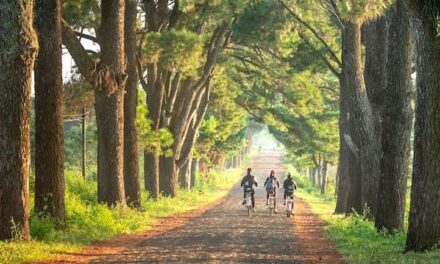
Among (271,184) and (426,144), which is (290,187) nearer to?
(271,184)

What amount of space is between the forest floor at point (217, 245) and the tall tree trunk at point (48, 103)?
181 cm

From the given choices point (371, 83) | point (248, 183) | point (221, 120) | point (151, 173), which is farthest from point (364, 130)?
point (221, 120)

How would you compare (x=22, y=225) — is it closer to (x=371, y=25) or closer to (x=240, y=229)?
(x=240, y=229)

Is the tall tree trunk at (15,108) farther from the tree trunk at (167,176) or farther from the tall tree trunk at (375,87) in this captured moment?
the tree trunk at (167,176)

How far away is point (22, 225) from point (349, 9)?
10.00 m

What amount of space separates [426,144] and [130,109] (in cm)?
1256

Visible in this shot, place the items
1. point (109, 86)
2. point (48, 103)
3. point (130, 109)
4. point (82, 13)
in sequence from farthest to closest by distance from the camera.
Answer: point (130, 109)
point (82, 13)
point (109, 86)
point (48, 103)

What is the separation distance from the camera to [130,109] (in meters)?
23.4

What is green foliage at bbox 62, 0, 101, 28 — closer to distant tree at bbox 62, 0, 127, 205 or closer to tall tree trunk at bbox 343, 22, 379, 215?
distant tree at bbox 62, 0, 127, 205

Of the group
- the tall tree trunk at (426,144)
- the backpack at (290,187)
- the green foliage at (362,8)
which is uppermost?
the green foliage at (362,8)

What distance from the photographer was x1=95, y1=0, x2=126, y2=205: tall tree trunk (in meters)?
19.8

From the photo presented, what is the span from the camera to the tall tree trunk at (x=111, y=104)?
1977cm

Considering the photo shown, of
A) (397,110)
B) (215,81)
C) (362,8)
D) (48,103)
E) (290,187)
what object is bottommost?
(290,187)

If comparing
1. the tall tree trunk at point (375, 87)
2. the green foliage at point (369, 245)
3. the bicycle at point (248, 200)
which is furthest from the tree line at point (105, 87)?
the green foliage at point (369, 245)
